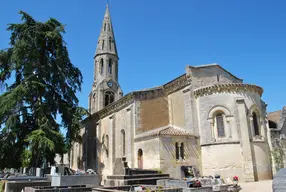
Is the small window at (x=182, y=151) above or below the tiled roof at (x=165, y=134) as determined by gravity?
below

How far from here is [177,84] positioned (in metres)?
23.7

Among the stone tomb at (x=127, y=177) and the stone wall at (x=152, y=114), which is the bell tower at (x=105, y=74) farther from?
the stone tomb at (x=127, y=177)

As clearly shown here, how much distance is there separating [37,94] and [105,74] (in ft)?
44.4

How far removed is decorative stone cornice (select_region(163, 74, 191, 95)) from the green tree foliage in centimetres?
831

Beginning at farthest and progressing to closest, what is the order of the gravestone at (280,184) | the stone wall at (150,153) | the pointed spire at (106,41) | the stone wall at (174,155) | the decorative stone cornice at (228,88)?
the pointed spire at (106,41)
the decorative stone cornice at (228,88)
the stone wall at (150,153)
the stone wall at (174,155)
the gravestone at (280,184)

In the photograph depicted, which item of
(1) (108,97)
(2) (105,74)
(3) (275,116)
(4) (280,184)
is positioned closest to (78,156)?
(1) (108,97)

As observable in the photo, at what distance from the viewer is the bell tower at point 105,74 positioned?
34.2m

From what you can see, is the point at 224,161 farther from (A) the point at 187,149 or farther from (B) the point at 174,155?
(B) the point at 174,155

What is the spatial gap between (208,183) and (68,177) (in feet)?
23.9

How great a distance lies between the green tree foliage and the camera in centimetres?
2045

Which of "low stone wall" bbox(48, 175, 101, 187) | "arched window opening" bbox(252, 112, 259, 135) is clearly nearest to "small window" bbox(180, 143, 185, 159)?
"arched window opening" bbox(252, 112, 259, 135)

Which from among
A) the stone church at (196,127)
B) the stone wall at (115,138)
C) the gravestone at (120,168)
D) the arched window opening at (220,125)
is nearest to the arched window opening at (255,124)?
the stone church at (196,127)

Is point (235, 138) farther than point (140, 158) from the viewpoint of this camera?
No

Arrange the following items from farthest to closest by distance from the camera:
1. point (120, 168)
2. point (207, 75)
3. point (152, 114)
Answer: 1. point (152, 114)
2. point (207, 75)
3. point (120, 168)
